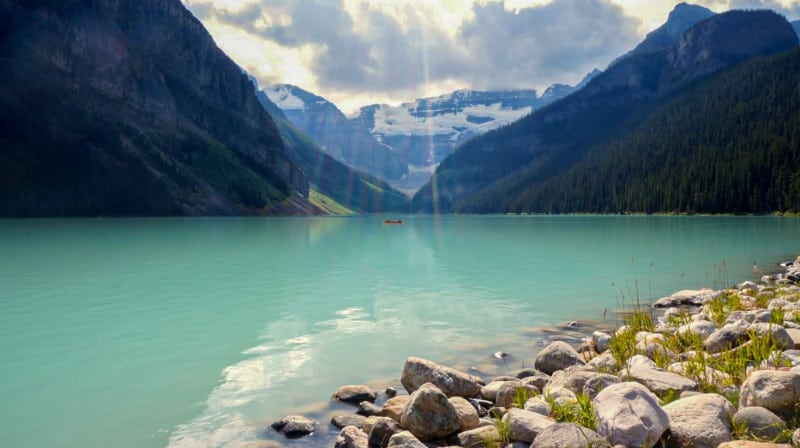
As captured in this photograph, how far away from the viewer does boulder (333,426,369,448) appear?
8.12m

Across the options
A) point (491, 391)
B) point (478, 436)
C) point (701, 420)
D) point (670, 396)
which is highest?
point (701, 420)

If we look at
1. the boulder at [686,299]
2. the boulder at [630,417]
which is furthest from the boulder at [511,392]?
the boulder at [686,299]

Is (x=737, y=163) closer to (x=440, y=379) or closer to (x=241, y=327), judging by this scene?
(x=241, y=327)

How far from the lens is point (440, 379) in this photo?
1067 cm

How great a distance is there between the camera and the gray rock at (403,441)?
7473mm

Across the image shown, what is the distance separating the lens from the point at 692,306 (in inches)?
806

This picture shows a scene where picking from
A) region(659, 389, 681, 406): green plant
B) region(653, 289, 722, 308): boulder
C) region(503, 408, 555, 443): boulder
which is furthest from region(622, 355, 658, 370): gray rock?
region(653, 289, 722, 308): boulder

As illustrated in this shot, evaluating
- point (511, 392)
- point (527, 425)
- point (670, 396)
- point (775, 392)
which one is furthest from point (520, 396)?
point (775, 392)

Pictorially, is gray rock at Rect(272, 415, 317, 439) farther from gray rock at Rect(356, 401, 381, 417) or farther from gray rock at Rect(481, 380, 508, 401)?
gray rock at Rect(481, 380, 508, 401)

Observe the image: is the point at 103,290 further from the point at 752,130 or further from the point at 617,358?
the point at 752,130

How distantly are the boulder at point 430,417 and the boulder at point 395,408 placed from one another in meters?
0.64

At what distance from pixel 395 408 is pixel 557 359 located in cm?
490

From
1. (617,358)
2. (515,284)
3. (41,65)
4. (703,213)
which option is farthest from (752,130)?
(41,65)

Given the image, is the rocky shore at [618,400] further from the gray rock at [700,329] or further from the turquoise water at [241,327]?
the turquoise water at [241,327]
